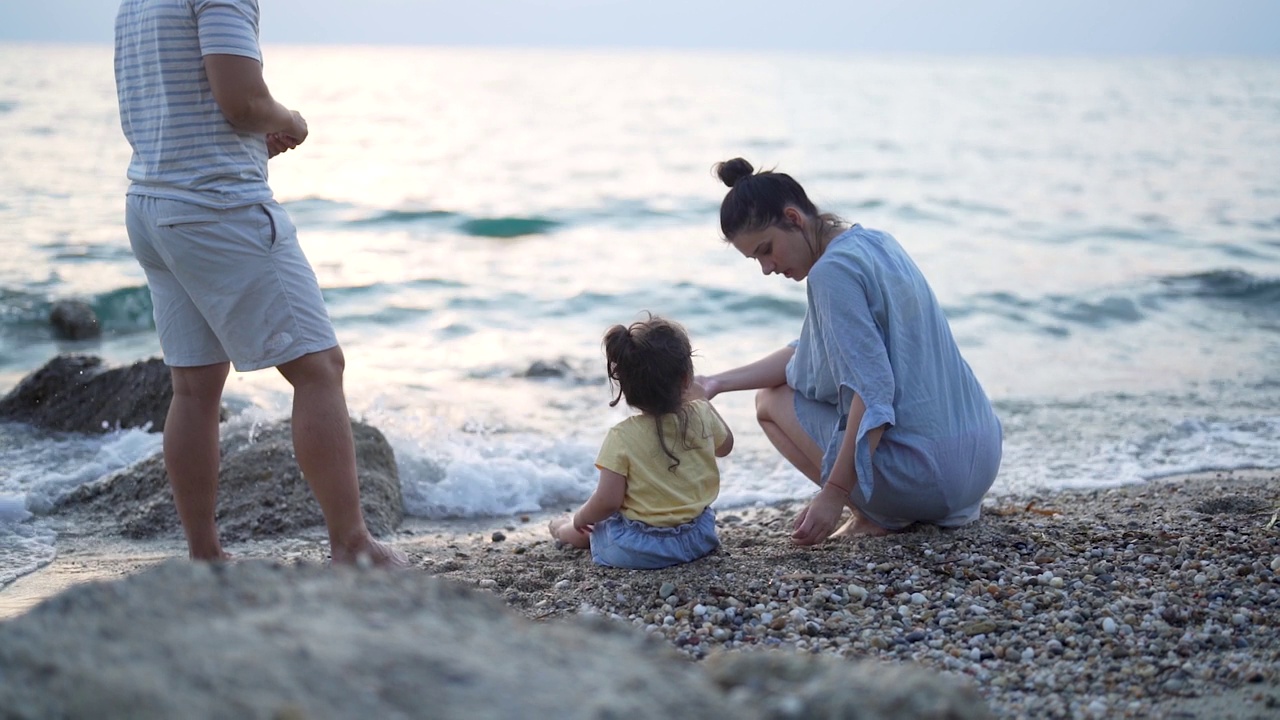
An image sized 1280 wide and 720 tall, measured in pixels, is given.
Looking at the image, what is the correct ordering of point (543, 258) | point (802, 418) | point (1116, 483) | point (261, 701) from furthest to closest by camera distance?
point (543, 258)
point (1116, 483)
point (802, 418)
point (261, 701)

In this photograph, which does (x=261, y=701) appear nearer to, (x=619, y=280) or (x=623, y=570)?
(x=623, y=570)

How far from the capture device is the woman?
3.57m

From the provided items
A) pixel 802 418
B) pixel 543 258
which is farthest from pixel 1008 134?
pixel 802 418

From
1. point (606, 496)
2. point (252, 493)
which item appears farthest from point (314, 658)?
point (252, 493)

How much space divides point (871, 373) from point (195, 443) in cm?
217

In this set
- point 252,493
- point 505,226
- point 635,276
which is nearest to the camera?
point 252,493

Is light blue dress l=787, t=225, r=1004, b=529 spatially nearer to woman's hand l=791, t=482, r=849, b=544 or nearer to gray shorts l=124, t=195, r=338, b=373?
woman's hand l=791, t=482, r=849, b=544

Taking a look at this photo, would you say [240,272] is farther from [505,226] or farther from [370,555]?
[505,226]

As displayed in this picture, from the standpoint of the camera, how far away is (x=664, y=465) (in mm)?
3809

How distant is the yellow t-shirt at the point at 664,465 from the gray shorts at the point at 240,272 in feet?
3.32

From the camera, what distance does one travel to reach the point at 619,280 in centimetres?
1198

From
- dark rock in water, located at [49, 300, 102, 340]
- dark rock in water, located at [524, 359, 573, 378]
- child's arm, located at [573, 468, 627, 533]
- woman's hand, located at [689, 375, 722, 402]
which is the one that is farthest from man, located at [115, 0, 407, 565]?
dark rock in water, located at [49, 300, 102, 340]

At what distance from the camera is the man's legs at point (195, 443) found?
11.5 ft

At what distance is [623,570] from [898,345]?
118cm
